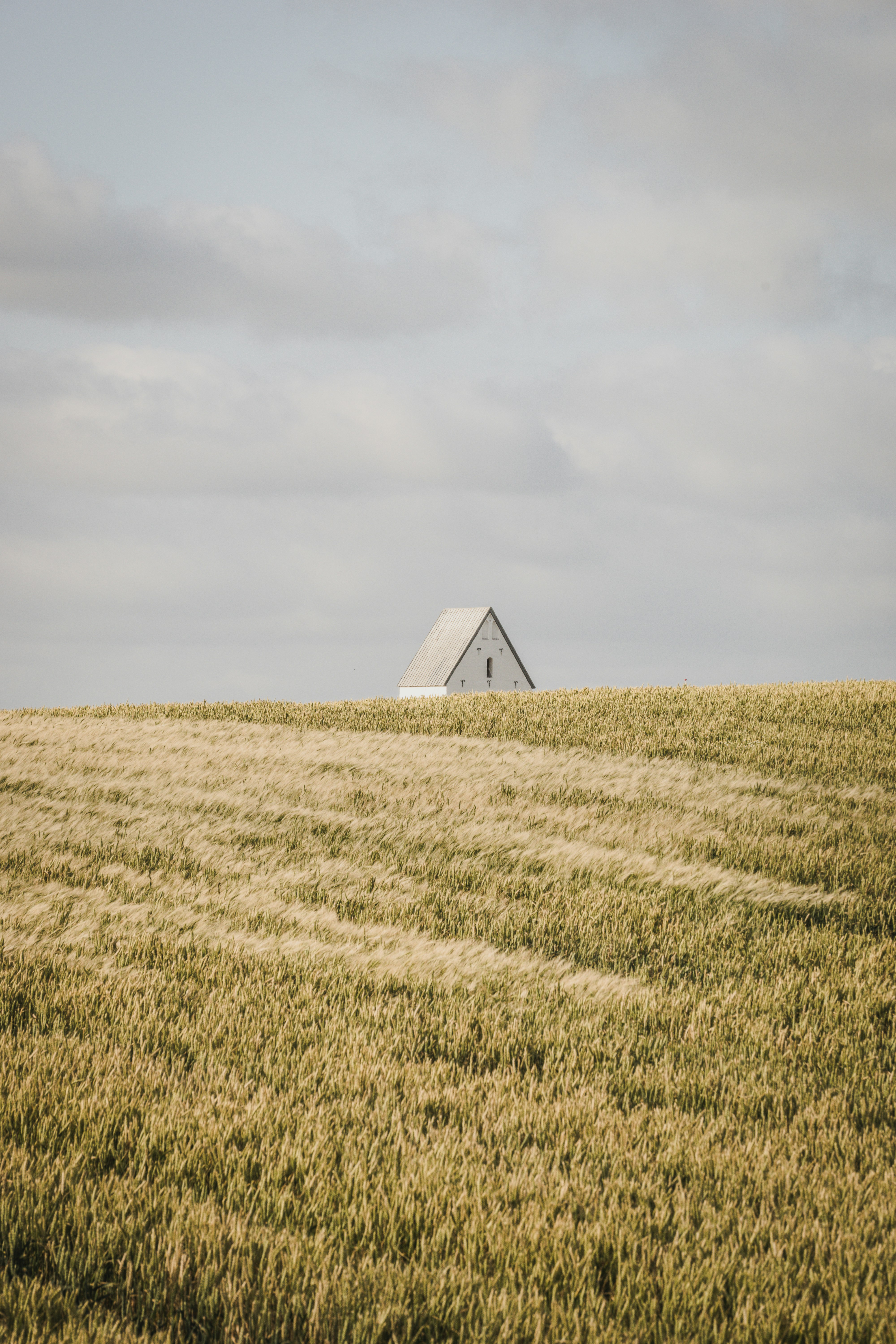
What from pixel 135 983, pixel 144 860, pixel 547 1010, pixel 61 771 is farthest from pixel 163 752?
pixel 547 1010

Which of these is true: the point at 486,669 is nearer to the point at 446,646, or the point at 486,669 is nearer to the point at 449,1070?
the point at 446,646

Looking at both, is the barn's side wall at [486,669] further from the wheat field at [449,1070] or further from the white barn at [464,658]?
the wheat field at [449,1070]

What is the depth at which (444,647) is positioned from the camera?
239 feet

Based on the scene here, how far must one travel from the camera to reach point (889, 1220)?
400 cm

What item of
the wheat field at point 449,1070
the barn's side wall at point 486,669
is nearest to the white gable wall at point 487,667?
the barn's side wall at point 486,669

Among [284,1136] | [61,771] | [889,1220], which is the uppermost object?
[61,771]

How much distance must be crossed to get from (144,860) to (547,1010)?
5674mm

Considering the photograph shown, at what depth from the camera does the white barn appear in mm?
70625

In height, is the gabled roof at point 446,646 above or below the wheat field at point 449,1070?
above

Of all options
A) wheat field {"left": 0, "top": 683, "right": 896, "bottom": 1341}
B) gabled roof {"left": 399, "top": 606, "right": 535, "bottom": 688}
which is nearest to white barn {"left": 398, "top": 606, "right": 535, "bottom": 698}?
gabled roof {"left": 399, "top": 606, "right": 535, "bottom": 688}

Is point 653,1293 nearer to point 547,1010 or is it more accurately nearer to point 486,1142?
point 486,1142

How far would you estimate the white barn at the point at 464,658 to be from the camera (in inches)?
2781

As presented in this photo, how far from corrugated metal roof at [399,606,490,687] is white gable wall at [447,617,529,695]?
61 centimetres

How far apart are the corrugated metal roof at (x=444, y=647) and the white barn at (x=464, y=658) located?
4 cm
